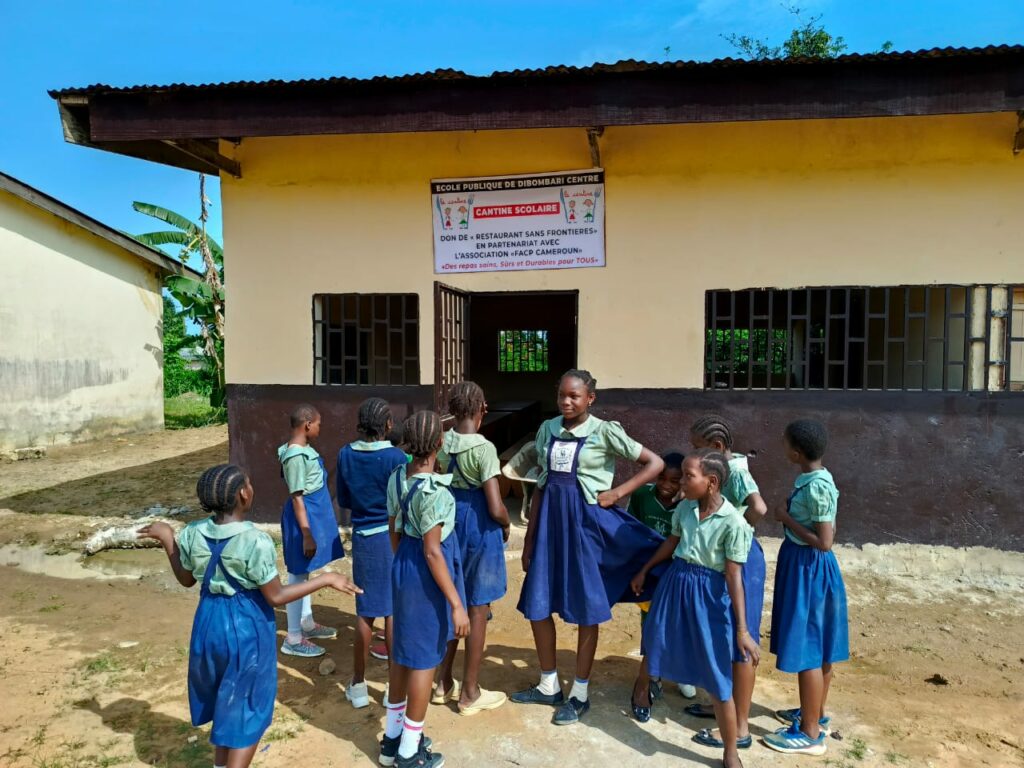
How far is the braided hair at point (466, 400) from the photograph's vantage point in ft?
9.35

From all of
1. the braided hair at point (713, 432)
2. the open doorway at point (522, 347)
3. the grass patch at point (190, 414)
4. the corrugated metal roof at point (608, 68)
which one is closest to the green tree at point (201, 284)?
the grass patch at point (190, 414)

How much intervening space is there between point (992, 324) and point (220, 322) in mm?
13143

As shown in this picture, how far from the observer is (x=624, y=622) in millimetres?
4102

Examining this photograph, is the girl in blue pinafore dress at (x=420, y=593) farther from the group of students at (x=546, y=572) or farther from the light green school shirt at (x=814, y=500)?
the light green school shirt at (x=814, y=500)

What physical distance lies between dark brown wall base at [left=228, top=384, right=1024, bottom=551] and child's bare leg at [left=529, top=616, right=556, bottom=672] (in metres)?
2.61

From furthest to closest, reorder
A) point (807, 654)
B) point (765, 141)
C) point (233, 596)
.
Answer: point (765, 141) → point (807, 654) → point (233, 596)

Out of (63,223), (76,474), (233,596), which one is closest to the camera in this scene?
(233,596)

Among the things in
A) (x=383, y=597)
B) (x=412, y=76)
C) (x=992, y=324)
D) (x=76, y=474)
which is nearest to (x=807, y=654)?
(x=383, y=597)

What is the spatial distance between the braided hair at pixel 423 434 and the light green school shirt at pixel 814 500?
145cm

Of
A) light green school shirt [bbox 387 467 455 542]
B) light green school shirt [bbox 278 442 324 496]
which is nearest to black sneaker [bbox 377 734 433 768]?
light green school shirt [bbox 387 467 455 542]

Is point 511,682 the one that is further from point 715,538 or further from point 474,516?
point 715,538

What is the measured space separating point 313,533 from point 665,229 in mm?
3585

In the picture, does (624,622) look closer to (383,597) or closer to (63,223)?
(383,597)

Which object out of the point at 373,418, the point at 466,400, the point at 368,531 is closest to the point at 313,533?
the point at 368,531
